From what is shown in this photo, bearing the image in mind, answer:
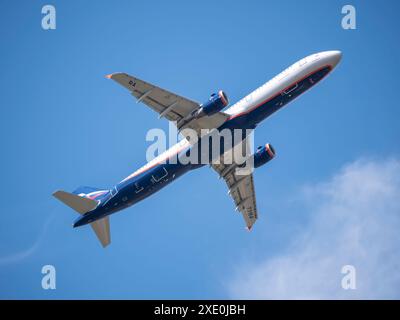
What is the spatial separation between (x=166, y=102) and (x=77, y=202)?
15.5 metres

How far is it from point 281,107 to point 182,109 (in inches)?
443

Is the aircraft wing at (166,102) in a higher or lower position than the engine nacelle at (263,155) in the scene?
higher

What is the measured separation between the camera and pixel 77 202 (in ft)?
262

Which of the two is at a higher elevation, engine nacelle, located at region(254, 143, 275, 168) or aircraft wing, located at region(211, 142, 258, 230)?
engine nacelle, located at region(254, 143, 275, 168)

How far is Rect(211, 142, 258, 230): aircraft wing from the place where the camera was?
8862 centimetres

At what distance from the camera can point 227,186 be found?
90500 mm

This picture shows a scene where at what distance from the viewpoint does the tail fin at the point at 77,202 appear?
259 feet

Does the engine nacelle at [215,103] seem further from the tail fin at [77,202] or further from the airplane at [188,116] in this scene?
the tail fin at [77,202]

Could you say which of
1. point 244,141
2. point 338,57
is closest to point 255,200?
point 244,141

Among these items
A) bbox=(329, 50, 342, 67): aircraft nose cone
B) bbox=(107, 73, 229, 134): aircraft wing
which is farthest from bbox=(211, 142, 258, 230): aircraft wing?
bbox=(329, 50, 342, 67): aircraft nose cone

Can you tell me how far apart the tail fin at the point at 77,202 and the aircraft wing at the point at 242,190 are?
16818mm

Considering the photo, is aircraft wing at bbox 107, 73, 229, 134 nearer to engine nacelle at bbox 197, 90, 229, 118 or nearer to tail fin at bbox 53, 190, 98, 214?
engine nacelle at bbox 197, 90, 229, 118

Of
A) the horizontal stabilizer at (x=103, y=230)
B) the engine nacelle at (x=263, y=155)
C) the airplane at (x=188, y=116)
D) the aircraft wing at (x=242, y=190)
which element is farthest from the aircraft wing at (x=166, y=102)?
the horizontal stabilizer at (x=103, y=230)

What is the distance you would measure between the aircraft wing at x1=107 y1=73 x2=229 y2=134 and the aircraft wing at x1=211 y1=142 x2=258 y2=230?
10126mm
